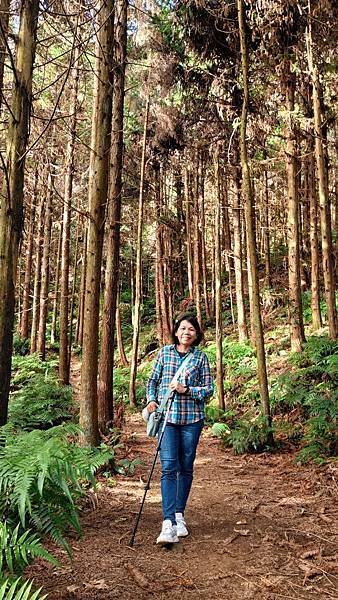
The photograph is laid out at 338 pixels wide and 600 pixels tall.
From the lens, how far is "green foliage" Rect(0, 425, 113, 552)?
272 cm

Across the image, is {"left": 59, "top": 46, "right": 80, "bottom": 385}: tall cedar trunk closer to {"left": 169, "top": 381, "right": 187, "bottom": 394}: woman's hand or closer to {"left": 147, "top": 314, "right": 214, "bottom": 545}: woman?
{"left": 147, "top": 314, "right": 214, "bottom": 545}: woman

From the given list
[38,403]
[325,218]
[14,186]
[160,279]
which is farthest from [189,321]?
[160,279]

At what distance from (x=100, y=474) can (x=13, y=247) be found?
3.49 meters

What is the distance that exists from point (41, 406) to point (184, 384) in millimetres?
5981

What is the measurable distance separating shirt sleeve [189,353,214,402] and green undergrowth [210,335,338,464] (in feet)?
9.61

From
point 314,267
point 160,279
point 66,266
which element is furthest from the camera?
point 160,279

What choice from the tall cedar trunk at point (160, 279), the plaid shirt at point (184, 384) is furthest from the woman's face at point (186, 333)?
the tall cedar trunk at point (160, 279)

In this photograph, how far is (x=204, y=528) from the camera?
4.66 m

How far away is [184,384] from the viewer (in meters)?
4.51

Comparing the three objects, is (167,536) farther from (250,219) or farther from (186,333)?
(250,219)

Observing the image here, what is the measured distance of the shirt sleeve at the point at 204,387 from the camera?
4.41m

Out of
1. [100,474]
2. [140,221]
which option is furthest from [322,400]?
[140,221]

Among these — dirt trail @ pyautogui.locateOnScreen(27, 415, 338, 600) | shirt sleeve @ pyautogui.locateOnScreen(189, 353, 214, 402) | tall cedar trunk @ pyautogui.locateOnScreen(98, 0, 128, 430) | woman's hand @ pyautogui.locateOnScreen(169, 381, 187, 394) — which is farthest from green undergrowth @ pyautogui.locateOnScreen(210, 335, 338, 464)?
woman's hand @ pyautogui.locateOnScreen(169, 381, 187, 394)

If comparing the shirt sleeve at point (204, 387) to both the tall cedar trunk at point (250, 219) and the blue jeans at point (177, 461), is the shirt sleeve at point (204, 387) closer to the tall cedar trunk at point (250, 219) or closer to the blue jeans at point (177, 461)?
the blue jeans at point (177, 461)
